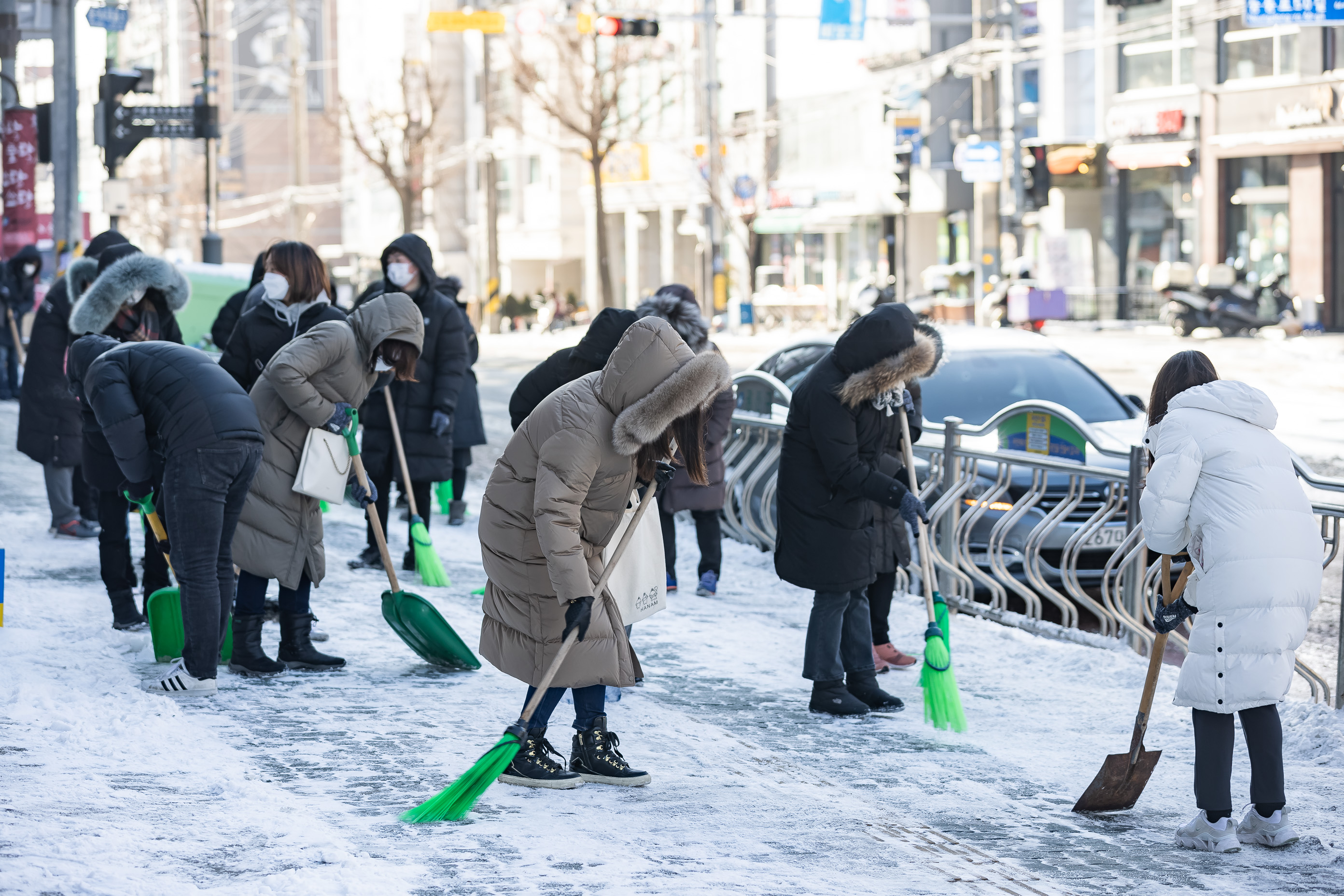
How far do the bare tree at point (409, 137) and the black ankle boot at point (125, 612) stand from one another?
3839cm

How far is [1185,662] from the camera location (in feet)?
15.5

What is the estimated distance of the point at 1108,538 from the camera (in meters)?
7.46

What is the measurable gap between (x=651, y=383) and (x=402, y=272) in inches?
163

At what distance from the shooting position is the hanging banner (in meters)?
20.5

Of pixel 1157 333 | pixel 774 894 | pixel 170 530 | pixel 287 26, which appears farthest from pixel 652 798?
pixel 287 26

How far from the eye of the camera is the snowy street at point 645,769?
4359 millimetres

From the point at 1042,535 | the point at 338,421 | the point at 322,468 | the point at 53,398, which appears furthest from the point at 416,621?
the point at 53,398

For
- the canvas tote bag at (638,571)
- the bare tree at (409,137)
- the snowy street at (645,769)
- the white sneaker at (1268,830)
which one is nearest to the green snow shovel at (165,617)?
the snowy street at (645,769)

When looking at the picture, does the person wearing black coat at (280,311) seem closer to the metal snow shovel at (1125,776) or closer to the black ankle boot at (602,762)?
the black ankle boot at (602,762)

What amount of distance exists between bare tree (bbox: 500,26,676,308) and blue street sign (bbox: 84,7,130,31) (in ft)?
46.1

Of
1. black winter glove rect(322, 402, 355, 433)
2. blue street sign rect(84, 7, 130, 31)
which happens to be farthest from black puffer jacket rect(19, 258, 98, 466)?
blue street sign rect(84, 7, 130, 31)

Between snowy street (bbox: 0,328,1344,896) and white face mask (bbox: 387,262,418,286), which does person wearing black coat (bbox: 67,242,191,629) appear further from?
white face mask (bbox: 387,262,418,286)

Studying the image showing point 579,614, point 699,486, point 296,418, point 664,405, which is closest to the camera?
point 664,405

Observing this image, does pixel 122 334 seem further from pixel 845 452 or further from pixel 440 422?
pixel 845 452
